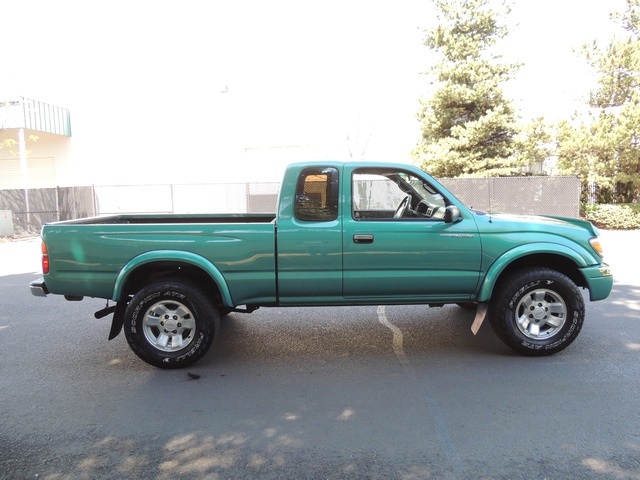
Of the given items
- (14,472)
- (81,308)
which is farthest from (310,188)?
(81,308)

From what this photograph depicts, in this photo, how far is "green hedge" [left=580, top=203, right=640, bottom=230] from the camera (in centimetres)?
1738

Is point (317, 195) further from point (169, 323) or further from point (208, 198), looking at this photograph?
point (208, 198)

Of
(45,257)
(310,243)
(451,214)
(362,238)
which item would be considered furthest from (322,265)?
(45,257)

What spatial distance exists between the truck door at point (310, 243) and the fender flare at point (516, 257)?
144 cm

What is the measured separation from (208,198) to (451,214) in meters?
17.3

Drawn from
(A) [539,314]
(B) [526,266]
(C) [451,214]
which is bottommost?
(A) [539,314]

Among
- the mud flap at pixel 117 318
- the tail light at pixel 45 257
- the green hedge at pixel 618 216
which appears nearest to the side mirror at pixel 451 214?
the mud flap at pixel 117 318

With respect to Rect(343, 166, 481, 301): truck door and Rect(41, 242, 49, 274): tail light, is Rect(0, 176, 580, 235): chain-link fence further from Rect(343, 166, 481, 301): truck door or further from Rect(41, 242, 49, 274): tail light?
Rect(41, 242, 49, 274): tail light

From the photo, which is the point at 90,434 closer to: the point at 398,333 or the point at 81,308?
the point at 398,333

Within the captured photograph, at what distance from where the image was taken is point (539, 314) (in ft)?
15.3

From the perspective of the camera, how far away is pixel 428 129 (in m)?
19.8

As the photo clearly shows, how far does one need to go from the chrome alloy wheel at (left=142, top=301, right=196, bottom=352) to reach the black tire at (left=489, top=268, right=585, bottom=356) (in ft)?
9.90

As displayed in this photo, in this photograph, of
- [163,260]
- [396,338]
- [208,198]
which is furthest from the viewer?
[208,198]

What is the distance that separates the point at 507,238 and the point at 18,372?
4859 mm
